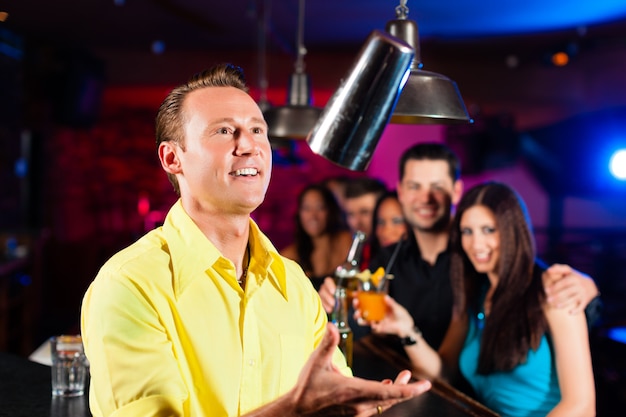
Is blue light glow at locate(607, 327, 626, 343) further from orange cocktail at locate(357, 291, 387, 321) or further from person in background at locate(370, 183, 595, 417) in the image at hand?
orange cocktail at locate(357, 291, 387, 321)

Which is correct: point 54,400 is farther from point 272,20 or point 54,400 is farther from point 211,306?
point 272,20

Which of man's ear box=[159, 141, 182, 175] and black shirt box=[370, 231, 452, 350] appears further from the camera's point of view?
black shirt box=[370, 231, 452, 350]

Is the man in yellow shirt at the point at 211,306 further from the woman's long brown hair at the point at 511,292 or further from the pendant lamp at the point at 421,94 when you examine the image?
the woman's long brown hair at the point at 511,292

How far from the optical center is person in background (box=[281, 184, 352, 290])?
15.0ft

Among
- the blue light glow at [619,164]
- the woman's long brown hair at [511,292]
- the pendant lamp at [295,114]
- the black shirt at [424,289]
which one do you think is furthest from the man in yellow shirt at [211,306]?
the blue light glow at [619,164]

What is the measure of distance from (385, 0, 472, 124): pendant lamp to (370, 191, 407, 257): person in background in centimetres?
211

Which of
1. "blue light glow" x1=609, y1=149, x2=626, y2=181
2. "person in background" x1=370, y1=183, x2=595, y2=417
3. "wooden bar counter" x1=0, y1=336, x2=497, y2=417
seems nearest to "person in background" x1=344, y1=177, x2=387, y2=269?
"person in background" x1=370, y1=183, x2=595, y2=417

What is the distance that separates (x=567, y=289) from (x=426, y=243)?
3.17 feet

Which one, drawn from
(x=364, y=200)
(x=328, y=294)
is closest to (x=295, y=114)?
(x=328, y=294)

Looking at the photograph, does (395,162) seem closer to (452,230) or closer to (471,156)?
(471,156)

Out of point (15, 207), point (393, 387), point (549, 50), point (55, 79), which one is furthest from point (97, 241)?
point (393, 387)

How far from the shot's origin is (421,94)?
178 cm

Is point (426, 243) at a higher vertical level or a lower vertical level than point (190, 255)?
lower

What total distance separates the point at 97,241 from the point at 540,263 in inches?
301
